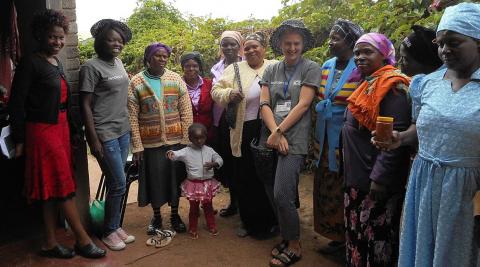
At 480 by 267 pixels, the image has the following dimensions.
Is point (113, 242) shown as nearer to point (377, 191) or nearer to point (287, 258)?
point (287, 258)

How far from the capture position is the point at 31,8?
3.94m

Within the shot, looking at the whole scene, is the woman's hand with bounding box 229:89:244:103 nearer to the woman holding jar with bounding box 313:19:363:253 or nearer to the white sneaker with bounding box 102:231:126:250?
the woman holding jar with bounding box 313:19:363:253

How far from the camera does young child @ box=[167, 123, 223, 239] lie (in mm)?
3995

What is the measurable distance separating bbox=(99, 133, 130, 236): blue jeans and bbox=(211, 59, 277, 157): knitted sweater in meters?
0.92

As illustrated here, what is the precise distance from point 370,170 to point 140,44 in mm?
8109

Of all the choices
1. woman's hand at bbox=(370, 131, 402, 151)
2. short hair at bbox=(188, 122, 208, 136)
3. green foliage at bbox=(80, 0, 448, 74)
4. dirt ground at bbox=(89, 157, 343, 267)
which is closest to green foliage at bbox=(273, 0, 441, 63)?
green foliage at bbox=(80, 0, 448, 74)

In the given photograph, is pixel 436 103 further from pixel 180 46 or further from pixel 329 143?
pixel 180 46

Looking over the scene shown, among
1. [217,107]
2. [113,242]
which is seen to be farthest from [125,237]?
[217,107]

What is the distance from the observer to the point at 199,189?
4016 millimetres

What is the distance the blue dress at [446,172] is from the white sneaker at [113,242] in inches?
101

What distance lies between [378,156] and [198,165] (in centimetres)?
→ 191

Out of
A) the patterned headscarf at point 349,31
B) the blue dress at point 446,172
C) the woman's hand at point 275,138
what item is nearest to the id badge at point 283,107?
the woman's hand at point 275,138

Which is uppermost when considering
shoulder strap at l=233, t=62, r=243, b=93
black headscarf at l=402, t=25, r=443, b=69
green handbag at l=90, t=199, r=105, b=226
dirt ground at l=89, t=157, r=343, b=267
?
black headscarf at l=402, t=25, r=443, b=69

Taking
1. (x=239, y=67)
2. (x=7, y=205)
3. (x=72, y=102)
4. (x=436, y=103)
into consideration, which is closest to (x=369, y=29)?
(x=239, y=67)
